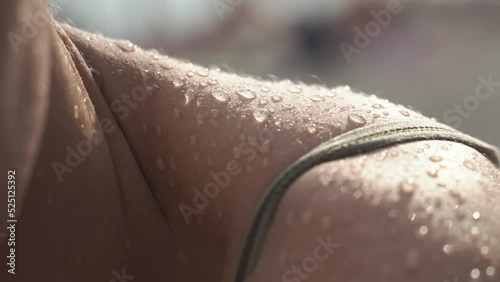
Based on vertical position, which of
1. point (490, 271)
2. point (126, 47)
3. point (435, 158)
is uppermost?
point (126, 47)

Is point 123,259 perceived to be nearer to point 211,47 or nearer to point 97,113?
point 97,113

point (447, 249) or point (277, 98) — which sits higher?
point (277, 98)

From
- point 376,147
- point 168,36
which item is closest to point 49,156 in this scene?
point 376,147

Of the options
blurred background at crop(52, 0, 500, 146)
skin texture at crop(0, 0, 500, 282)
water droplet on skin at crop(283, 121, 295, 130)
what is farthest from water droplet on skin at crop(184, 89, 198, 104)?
blurred background at crop(52, 0, 500, 146)

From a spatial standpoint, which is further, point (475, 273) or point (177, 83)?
point (177, 83)

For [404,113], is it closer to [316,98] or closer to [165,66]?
[316,98]

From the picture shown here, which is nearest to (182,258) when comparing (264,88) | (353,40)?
(264,88)
